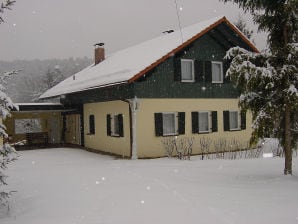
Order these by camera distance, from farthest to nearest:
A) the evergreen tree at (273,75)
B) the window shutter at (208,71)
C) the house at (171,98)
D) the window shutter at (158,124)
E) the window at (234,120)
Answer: the window at (234,120) < the window shutter at (208,71) < the window shutter at (158,124) < the house at (171,98) < the evergreen tree at (273,75)

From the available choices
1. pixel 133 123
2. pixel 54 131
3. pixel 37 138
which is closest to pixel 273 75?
pixel 133 123

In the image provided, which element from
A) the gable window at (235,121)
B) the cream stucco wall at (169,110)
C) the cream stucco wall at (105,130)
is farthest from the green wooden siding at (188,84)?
the gable window at (235,121)

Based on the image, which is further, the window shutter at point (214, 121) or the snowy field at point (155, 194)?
the window shutter at point (214, 121)

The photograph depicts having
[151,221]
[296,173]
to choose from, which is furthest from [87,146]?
[151,221]

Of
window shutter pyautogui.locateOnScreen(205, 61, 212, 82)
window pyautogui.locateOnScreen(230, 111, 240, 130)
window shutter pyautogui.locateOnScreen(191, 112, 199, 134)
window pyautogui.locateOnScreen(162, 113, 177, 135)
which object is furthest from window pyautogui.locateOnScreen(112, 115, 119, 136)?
window pyautogui.locateOnScreen(230, 111, 240, 130)

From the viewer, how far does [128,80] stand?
50.6 feet

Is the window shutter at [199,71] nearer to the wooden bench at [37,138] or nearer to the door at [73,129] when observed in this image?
the door at [73,129]

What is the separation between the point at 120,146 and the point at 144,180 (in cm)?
702

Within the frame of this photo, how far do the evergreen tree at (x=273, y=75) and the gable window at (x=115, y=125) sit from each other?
790 centimetres

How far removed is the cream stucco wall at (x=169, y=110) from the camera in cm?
1645

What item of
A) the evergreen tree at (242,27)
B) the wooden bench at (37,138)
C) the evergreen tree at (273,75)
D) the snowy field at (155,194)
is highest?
the evergreen tree at (242,27)

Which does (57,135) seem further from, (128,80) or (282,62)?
(282,62)

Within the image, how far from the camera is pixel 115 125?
60.0 feet

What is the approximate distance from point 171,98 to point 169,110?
551 mm
